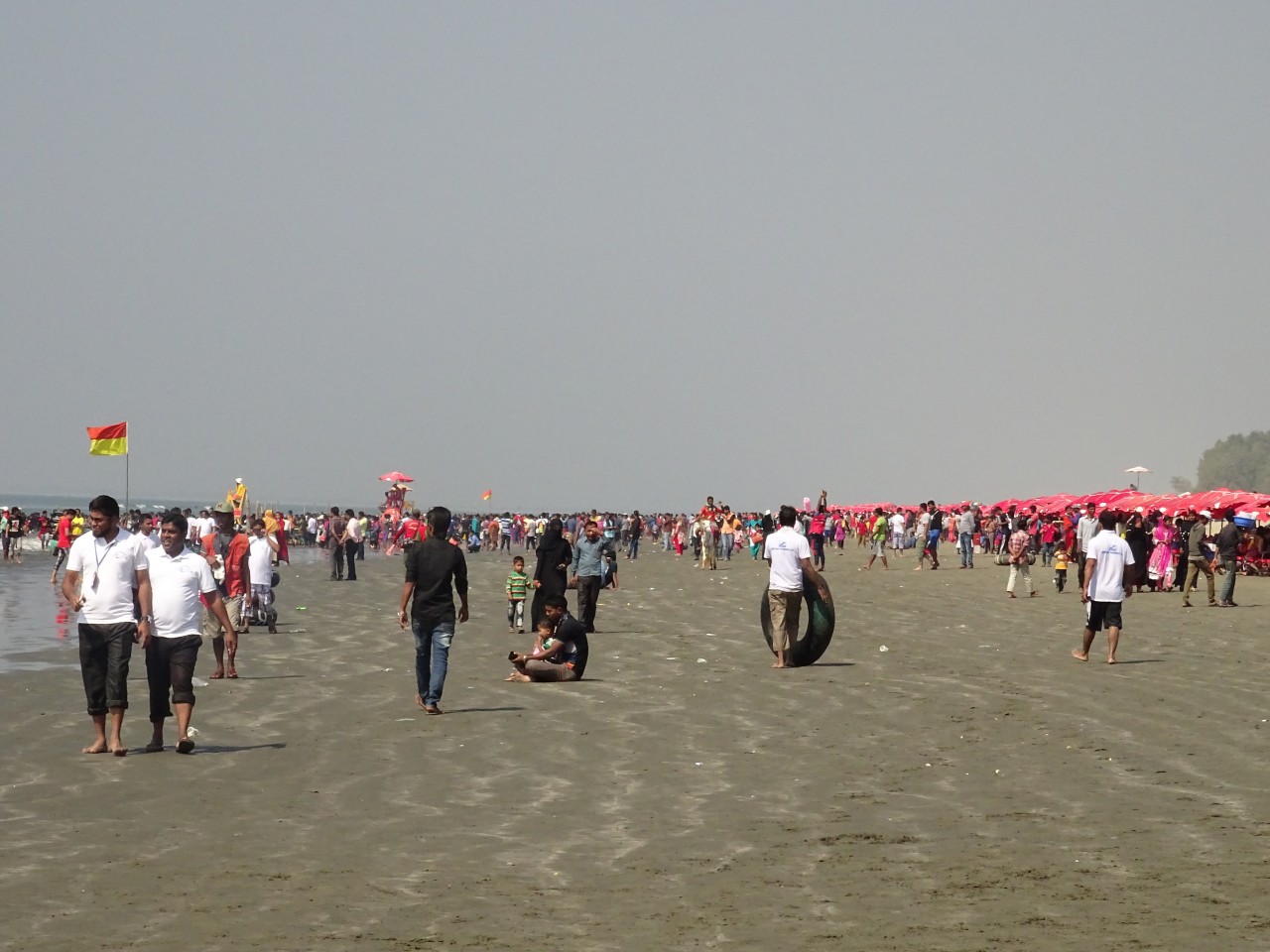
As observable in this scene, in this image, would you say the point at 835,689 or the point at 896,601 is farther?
the point at 896,601

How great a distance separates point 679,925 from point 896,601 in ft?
75.1

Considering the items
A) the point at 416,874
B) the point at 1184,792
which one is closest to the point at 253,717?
the point at 416,874

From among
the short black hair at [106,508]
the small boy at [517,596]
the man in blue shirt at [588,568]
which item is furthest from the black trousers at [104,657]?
the man in blue shirt at [588,568]

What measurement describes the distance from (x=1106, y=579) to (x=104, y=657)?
1065cm

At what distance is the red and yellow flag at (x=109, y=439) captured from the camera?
4144 centimetres

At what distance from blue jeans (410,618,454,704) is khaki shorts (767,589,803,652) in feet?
16.2

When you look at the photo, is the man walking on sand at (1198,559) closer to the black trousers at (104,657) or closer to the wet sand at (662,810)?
the wet sand at (662,810)

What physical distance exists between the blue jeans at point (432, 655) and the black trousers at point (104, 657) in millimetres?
2753

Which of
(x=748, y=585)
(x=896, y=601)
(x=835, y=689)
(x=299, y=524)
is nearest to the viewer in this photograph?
(x=835, y=689)

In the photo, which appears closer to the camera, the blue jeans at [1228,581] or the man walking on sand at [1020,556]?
the blue jeans at [1228,581]

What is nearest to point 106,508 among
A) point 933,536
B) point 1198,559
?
point 1198,559

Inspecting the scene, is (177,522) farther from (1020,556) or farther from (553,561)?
(1020,556)

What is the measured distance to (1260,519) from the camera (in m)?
39.6

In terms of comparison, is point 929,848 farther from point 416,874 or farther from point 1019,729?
point 1019,729
